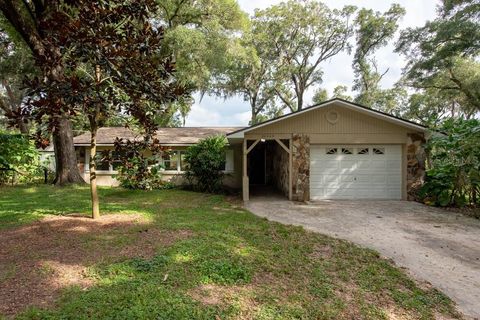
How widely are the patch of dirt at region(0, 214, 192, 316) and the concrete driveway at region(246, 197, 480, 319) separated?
144 inches

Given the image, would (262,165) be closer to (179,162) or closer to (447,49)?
(179,162)

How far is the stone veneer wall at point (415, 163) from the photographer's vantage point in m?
10.4

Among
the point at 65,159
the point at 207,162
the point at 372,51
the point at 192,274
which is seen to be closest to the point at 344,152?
the point at 207,162

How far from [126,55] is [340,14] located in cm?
2575

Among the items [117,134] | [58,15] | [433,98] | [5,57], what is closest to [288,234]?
[58,15]

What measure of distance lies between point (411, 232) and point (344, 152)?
4729 mm

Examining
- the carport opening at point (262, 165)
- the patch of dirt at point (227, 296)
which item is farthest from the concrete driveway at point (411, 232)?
the carport opening at point (262, 165)

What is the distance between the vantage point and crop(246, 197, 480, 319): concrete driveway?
13.8ft

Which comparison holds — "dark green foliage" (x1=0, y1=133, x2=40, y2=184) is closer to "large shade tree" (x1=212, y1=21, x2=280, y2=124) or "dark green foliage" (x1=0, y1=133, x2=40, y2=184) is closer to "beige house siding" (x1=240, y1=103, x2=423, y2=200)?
"beige house siding" (x1=240, y1=103, x2=423, y2=200)

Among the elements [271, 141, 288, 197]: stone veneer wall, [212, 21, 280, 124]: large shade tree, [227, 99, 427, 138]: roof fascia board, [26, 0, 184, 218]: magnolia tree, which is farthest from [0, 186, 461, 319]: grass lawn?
[212, 21, 280, 124]: large shade tree

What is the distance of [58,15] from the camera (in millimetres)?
4496

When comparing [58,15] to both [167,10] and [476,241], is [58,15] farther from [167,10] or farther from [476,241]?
[167,10]

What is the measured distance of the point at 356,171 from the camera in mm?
10758

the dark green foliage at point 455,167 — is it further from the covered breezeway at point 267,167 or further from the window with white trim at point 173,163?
the window with white trim at point 173,163
